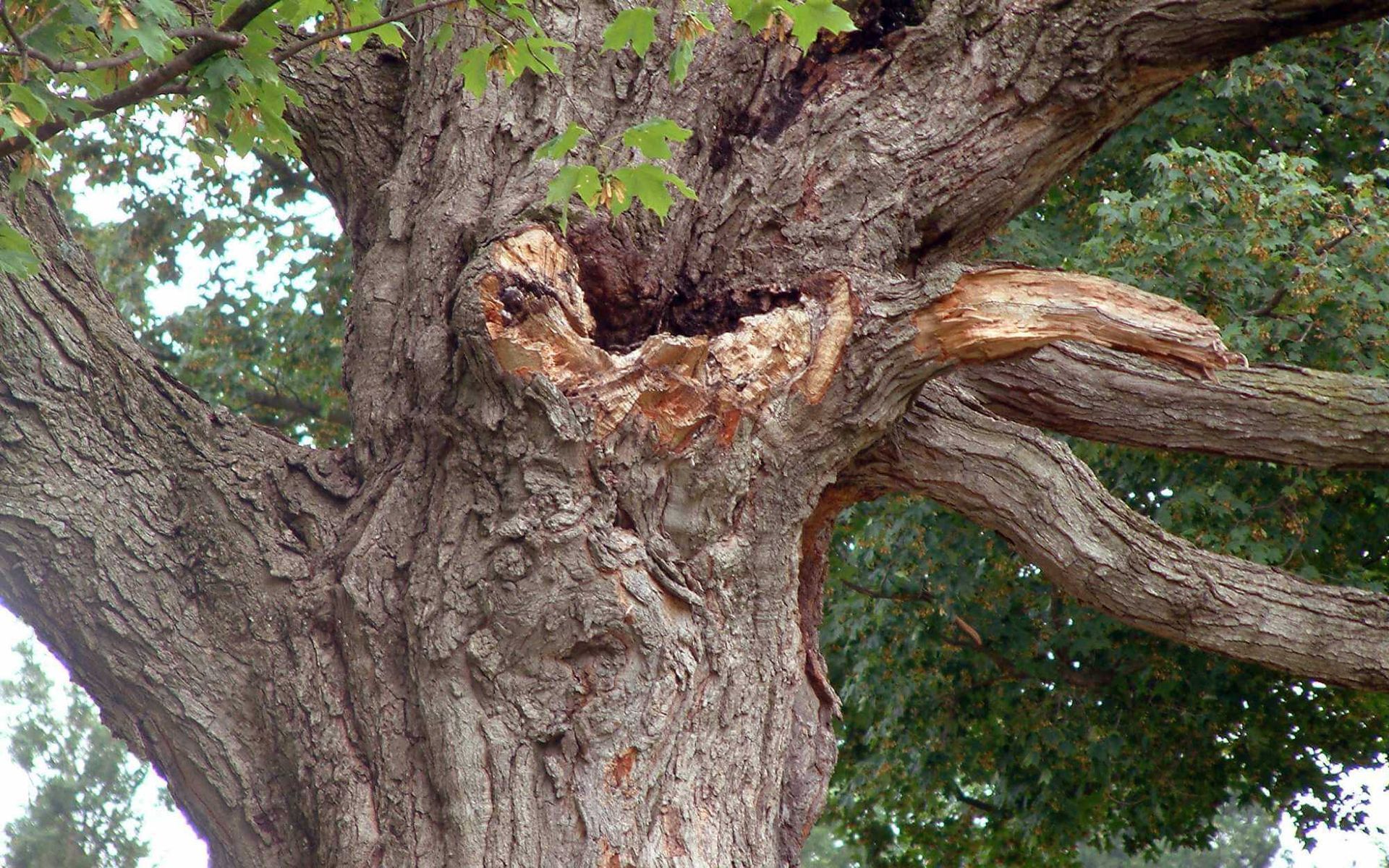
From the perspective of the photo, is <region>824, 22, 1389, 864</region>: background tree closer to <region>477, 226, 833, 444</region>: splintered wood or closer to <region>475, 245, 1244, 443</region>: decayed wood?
<region>475, 245, 1244, 443</region>: decayed wood

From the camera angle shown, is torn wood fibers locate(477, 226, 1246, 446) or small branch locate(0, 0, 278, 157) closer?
small branch locate(0, 0, 278, 157)

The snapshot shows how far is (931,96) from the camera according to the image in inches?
131

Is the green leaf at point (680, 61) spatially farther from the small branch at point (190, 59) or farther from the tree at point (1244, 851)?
the tree at point (1244, 851)

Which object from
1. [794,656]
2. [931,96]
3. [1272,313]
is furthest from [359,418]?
[1272,313]

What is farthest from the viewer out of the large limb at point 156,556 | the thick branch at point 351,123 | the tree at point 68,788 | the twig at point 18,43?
the tree at point 68,788

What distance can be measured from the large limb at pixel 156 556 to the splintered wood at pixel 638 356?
2.66 feet

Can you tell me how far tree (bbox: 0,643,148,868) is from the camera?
87.6ft

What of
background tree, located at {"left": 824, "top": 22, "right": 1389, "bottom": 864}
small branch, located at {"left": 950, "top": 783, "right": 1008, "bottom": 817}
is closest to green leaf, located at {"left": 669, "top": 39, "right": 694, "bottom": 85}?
background tree, located at {"left": 824, "top": 22, "right": 1389, "bottom": 864}

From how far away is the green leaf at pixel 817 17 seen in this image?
2.61 m

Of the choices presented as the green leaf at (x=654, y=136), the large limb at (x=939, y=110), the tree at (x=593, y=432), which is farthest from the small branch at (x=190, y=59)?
the large limb at (x=939, y=110)

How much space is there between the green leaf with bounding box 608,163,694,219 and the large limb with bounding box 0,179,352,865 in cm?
115

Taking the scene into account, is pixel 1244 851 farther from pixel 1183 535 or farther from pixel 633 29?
pixel 633 29

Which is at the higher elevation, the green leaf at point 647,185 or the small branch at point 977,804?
the green leaf at point 647,185

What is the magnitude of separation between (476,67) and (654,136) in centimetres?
59
